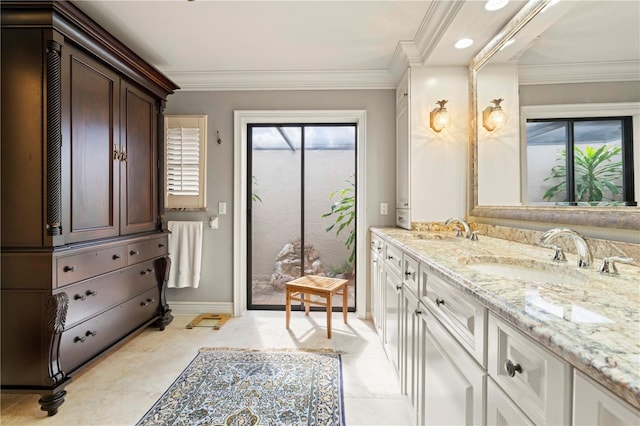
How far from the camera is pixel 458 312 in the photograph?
3.05 feet

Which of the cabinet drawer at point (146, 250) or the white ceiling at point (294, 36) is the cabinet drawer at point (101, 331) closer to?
the cabinet drawer at point (146, 250)

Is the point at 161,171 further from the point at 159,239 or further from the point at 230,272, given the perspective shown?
the point at 230,272

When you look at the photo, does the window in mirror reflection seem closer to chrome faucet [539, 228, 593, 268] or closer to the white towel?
chrome faucet [539, 228, 593, 268]

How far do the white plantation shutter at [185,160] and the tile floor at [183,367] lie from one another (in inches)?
47.6

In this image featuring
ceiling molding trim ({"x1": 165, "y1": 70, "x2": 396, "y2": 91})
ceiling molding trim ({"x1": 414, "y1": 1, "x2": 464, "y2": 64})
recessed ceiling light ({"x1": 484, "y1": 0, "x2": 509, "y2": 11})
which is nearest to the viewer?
recessed ceiling light ({"x1": 484, "y1": 0, "x2": 509, "y2": 11})

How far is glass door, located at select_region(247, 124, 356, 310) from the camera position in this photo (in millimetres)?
3217

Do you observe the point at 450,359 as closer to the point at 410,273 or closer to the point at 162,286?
the point at 410,273

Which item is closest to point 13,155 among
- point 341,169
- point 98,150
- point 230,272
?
point 98,150

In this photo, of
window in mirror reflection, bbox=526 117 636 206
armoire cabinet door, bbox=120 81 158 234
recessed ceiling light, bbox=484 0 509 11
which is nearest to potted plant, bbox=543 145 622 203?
window in mirror reflection, bbox=526 117 636 206

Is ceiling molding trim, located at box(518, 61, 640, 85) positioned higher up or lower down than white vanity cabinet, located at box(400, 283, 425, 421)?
higher up

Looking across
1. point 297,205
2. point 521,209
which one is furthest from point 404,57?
point 297,205

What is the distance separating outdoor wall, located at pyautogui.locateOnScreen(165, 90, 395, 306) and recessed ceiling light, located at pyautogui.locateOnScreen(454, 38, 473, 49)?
33.3 inches

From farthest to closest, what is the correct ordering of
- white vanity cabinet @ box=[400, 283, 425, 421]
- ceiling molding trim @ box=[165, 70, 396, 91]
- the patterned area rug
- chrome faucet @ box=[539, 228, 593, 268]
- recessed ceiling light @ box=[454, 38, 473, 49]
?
ceiling molding trim @ box=[165, 70, 396, 91]
recessed ceiling light @ box=[454, 38, 473, 49]
the patterned area rug
white vanity cabinet @ box=[400, 283, 425, 421]
chrome faucet @ box=[539, 228, 593, 268]

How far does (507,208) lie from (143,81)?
9.29 feet
